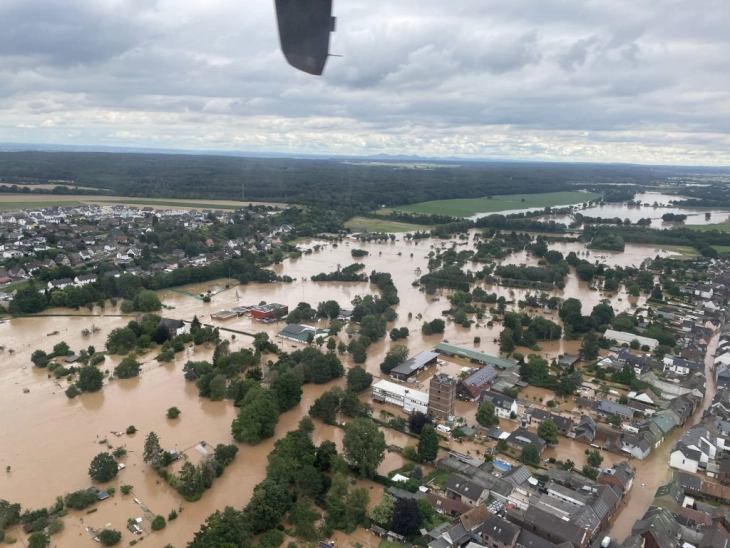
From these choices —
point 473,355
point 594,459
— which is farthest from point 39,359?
point 594,459

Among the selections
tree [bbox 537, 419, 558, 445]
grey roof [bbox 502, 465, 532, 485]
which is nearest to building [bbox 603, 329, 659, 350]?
tree [bbox 537, 419, 558, 445]

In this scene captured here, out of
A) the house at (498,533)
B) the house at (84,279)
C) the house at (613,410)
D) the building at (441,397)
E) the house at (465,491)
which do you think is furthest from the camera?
Result: the house at (84,279)

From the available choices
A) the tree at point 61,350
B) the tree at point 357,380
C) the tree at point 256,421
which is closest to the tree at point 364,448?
the tree at point 256,421

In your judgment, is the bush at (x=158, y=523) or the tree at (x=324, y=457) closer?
the bush at (x=158, y=523)

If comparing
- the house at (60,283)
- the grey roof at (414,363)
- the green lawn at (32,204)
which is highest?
the green lawn at (32,204)

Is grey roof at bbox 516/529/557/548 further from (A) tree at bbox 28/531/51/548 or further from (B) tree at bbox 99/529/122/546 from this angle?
(A) tree at bbox 28/531/51/548

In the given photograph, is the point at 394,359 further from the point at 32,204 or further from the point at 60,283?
the point at 32,204

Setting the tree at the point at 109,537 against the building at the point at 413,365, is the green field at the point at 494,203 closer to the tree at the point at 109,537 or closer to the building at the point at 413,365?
the building at the point at 413,365

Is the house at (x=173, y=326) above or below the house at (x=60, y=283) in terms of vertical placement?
below
